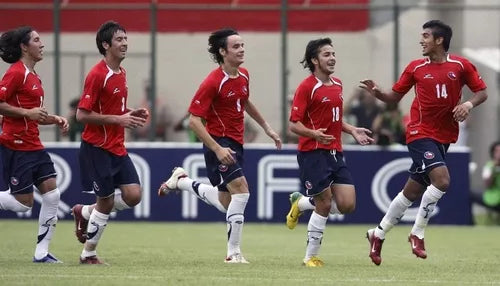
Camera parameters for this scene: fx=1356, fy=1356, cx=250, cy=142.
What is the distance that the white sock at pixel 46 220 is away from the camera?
13.7 meters

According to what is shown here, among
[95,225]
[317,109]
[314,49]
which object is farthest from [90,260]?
[314,49]

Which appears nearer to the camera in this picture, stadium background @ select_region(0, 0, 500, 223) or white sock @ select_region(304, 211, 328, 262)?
white sock @ select_region(304, 211, 328, 262)

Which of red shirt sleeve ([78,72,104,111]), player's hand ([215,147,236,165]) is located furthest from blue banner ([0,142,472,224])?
red shirt sleeve ([78,72,104,111])

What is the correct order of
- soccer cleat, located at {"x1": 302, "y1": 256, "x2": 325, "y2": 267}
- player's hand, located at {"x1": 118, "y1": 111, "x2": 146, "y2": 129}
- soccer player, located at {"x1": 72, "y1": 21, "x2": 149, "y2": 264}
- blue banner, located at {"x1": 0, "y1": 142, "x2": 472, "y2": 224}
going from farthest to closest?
blue banner, located at {"x1": 0, "y1": 142, "x2": 472, "y2": 224} < soccer cleat, located at {"x1": 302, "y1": 256, "x2": 325, "y2": 267} < soccer player, located at {"x1": 72, "y1": 21, "x2": 149, "y2": 264} < player's hand, located at {"x1": 118, "y1": 111, "x2": 146, "y2": 129}

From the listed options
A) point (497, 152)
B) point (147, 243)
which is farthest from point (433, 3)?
point (147, 243)

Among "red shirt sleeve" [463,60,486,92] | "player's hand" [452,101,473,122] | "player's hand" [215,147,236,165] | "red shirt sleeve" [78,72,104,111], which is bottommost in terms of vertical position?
"player's hand" [215,147,236,165]

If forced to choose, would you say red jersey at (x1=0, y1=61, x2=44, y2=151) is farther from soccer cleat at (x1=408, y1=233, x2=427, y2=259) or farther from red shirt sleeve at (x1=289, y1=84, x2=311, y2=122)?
soccer cleat at (x1=408, y1=233, x2=427, y2=259)

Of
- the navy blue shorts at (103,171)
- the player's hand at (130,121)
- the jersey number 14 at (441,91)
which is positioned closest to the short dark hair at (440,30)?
the jersey number 14 at (441,91)

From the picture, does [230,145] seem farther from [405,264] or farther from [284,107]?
[284,107]

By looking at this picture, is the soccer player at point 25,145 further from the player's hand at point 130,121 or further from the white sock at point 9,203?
the player's hand at point 130,121

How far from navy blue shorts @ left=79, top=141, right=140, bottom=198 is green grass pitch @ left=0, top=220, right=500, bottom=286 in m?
0.79

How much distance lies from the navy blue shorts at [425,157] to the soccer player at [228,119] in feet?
5.80

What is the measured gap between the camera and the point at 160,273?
12586 mm

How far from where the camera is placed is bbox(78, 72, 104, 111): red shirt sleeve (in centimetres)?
1313
